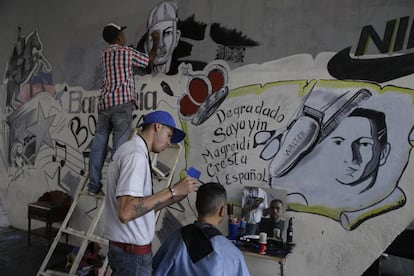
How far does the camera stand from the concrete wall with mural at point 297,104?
2.45 m

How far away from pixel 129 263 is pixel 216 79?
74.8 inches

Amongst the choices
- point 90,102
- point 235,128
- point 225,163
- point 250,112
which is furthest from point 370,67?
point 90,102

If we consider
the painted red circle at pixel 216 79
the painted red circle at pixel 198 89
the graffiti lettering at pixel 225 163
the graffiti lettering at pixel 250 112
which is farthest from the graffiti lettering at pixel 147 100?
the graffiti lettering at pixel 225 163

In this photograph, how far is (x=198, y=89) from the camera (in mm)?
3211

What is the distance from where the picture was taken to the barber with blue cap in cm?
168

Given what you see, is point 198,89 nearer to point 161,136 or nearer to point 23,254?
point 161,136

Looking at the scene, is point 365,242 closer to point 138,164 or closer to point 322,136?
point 322,136

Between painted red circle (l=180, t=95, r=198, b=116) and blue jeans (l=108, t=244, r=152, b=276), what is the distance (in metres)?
1.69

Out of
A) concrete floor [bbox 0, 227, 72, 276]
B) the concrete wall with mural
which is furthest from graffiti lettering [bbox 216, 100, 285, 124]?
concrete floor [bbox 0, 227, 72, 276]

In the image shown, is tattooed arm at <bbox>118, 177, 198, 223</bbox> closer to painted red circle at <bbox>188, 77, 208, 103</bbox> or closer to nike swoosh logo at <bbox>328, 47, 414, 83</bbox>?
painted red circle at <bbox>188, 77, 208, 103</bbox>

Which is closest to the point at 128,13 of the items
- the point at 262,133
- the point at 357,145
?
the point at 262,133

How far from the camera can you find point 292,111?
9.12ft

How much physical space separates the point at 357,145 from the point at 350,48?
30.2 inches

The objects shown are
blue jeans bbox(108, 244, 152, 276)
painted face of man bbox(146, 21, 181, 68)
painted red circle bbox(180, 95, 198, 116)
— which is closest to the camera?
blue jeans bbox(108, 244, 152, 276)
